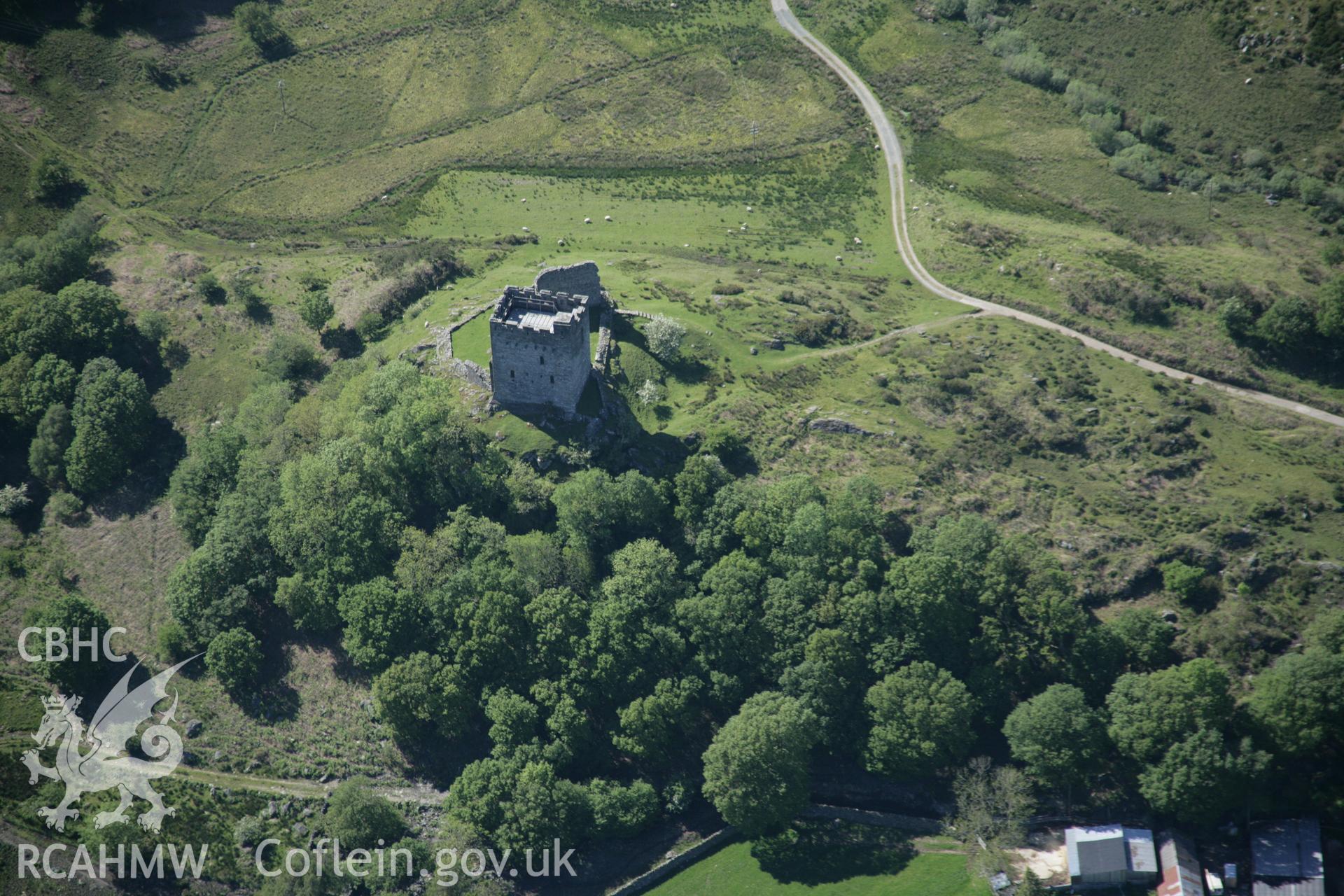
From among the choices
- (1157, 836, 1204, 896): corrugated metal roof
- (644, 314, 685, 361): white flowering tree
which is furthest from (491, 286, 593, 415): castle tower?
(1157, 836, 1204, 896): corrugated metal roof

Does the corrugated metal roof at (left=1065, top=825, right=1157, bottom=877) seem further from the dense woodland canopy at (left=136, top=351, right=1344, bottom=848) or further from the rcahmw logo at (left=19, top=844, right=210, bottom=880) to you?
the rcahmw logo at (left=19, top=844, right=210, bottom=880)

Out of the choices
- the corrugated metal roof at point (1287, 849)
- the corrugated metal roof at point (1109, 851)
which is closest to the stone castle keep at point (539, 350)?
the corrugated metal roof at point (1109, 851)

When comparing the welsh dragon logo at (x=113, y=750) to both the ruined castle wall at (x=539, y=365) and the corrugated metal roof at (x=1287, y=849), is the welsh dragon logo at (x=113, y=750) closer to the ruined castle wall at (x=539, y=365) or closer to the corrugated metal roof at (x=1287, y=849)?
the ruined castle wall at (x=539, y=365)

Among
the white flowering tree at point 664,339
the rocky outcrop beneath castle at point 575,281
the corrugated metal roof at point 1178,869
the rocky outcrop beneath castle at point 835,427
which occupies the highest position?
the rocky outcrop beneath castle at point 575,281

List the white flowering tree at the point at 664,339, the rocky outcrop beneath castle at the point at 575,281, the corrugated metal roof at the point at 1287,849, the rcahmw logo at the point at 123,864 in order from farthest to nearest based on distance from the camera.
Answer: the white flowering tree at the point at 664,339
the rocky outcrop beneath castle at the point at 575,281
the rcahmw logo at the point at 123,864
the corrugated metal roof at the point at 1287,849

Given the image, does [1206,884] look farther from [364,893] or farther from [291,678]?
[291,678]
